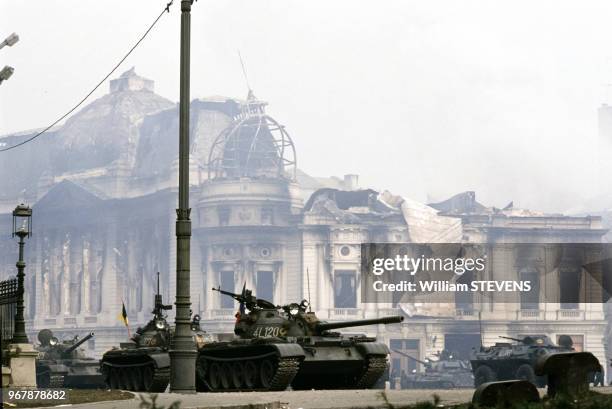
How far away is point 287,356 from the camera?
38250 millimetres

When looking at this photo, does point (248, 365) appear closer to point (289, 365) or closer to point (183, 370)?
point (289, 365)

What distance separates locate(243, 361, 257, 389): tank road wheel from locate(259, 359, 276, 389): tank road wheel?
1.00 feet

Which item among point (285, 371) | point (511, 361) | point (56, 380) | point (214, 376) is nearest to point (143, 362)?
point (214, 376)

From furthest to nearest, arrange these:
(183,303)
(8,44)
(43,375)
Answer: (43,375)
(8,44)
(183,303)

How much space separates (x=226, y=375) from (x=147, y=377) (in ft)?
18.6

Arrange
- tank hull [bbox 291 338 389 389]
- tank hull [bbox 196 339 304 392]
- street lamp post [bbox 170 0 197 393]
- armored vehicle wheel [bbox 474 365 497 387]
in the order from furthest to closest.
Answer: armored vehicle wheel [bbox 474 365 497 387] → tank hull [bbox 291 338 389 389] → tank hull [bbox 196 339 304 392] → street lamp post [bbox 170 0 197 393]

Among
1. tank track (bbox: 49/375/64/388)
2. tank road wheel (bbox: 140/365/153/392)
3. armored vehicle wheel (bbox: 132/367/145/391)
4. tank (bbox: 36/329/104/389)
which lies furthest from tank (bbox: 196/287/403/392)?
tank (bbox: 36/329/104/389)

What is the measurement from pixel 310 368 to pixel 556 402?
72.5 feet

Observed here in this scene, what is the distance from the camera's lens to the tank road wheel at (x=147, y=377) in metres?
45.6

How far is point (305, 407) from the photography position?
75.3ft

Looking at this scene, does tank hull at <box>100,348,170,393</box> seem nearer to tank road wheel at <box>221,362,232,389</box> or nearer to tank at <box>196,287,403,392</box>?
tank at <box>196,287,403,392</box>

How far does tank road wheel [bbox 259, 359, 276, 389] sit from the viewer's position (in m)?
38.8

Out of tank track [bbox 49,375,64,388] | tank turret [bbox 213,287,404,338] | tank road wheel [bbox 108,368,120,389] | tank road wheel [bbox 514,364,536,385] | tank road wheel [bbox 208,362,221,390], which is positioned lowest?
tank track [bbox 49,375,64,388]

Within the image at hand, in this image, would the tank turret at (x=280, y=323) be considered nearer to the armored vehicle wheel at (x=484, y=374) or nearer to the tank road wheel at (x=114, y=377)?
the tank road wheel at (x=114, y=377)
